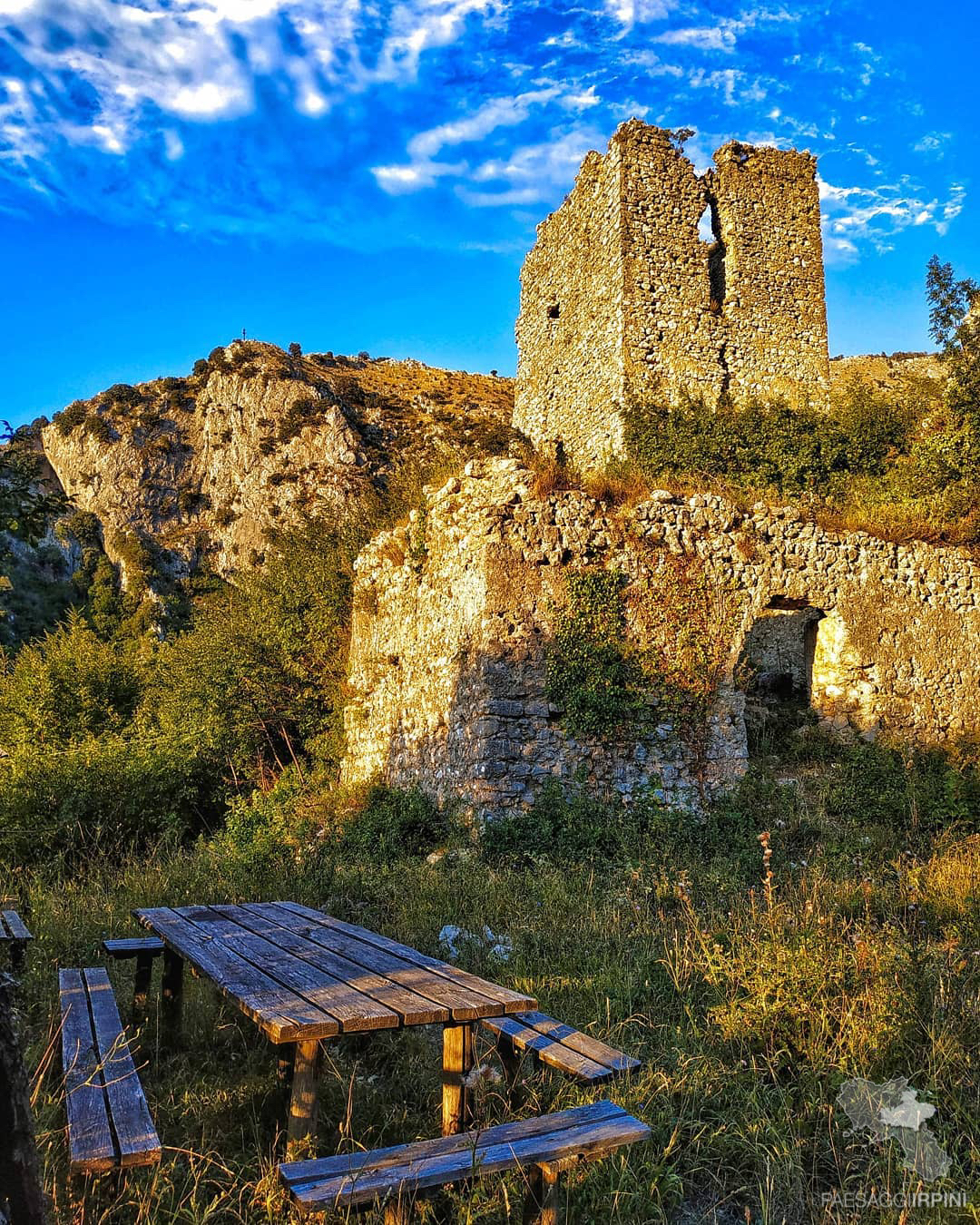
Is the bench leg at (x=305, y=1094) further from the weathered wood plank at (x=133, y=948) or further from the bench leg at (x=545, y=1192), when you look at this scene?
the weathered wood plank at (x=133, y=948)

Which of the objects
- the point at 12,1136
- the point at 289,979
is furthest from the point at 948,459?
the point at 12,1136

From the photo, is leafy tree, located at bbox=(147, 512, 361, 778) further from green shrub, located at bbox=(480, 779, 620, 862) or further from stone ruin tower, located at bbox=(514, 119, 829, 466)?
stone ruin tower, located at bbox=(514, 119, 829, 466)

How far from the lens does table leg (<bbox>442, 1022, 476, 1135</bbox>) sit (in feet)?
9.61

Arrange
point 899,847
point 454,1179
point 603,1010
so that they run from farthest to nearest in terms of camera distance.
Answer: point 899,847 < point 603,1010 < point 454,1179

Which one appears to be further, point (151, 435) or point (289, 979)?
point (151, 435)

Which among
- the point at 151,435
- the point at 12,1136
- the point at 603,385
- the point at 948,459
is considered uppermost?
the point at 151,435

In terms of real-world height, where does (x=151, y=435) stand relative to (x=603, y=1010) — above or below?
above

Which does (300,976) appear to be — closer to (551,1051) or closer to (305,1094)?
(305,1094)

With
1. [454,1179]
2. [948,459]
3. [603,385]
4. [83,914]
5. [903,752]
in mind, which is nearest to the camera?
[454,1179]

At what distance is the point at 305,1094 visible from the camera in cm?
275

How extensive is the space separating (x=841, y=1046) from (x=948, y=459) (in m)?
10.3

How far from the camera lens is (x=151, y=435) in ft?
132

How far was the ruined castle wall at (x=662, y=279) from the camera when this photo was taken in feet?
52.3

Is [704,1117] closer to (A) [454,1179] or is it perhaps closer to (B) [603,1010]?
(B) [603,1010]
